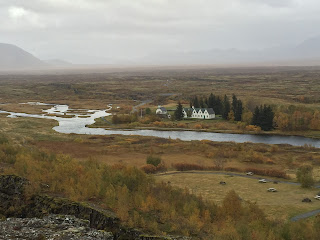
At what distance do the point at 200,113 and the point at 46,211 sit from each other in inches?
3884

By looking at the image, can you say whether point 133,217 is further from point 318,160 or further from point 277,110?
point 277,110

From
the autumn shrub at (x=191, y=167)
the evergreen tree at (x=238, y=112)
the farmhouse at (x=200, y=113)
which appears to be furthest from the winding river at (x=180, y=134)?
the autumn shrub at (x=191, y=167)

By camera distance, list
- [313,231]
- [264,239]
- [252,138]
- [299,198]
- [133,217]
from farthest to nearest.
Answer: [252,138] → [299,198] → [133,217] → [313,231] → [264,239]

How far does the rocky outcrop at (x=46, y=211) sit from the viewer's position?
88.1 ft

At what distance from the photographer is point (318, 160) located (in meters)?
65.9

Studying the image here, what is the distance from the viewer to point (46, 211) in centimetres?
3038

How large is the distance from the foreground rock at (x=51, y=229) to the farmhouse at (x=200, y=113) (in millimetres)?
98526

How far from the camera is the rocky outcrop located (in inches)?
1057

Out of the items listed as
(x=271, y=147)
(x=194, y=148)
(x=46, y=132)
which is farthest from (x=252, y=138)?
(x=46, y=132)

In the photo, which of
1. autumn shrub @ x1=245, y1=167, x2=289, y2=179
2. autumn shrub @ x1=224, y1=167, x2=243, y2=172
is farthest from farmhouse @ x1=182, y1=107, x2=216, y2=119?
autumn shrub @ x1=245, y1=167, x2=289, y2=179

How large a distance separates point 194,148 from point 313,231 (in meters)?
53.5

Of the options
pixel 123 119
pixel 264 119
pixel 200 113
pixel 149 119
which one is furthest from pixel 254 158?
pixel 123 119

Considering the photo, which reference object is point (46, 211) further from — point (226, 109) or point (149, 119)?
point (226, 109)

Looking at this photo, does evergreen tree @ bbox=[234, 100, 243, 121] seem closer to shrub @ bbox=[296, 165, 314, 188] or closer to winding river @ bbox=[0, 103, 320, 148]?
winding river @ bbox=[0, 103, 320, 148]
